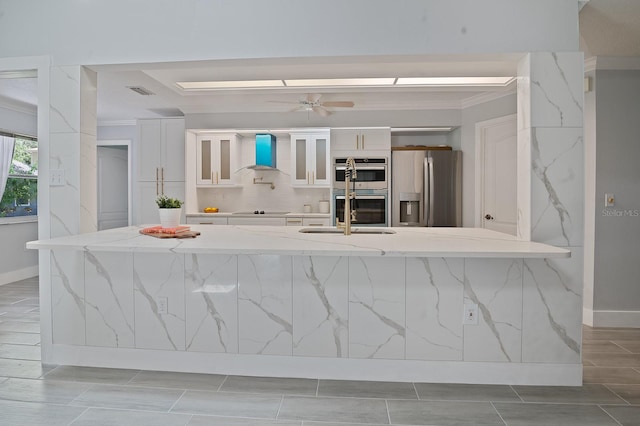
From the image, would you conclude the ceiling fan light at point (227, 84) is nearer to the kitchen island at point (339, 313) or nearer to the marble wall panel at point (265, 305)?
the kitchen island at point (339, 313)

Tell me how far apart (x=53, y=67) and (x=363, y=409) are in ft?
9.45

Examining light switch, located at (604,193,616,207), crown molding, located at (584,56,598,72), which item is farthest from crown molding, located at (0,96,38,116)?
light switch, located at (604,193,616,207)

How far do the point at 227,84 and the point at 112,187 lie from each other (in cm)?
437

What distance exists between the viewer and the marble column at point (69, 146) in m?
2.72

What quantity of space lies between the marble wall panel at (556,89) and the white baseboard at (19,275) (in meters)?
6.17

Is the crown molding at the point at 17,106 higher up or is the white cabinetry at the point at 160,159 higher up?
the crown molding at the point at 17,106

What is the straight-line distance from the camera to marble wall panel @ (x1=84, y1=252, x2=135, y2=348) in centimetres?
266

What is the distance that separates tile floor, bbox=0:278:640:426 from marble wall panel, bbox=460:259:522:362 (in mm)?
215

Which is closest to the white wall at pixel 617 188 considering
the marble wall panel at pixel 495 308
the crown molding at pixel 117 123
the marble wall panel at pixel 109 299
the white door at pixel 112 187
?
the marble wall panel at pixel 495 308

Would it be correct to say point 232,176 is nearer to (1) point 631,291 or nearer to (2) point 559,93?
(2) point 559,93

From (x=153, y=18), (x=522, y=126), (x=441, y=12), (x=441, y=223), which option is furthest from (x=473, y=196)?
(x=153, y=18)

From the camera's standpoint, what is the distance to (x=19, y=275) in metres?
5.52

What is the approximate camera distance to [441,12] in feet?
8.16

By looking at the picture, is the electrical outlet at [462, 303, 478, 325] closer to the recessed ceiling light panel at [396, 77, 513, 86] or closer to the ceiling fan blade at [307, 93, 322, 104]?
the ceiling fan blade at [307, 93, 322, 104]
